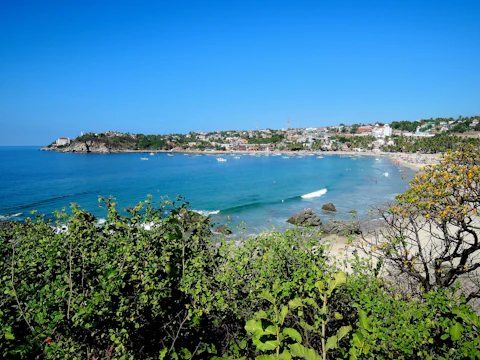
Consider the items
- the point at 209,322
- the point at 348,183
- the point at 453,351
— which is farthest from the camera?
the point at 348,183

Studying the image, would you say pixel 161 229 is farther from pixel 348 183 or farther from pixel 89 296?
pixel 348 183

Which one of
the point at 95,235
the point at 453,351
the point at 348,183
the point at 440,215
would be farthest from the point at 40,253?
the point at 348,183

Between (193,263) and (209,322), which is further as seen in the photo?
(193,263)

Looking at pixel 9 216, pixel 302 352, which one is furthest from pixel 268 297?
pixel 9 216

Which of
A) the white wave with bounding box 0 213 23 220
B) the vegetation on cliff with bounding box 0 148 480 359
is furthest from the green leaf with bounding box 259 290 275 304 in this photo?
the white wave with bounding box 0 213 23 220

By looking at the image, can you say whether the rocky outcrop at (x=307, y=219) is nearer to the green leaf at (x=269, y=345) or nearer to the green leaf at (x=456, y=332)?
the green leaf at (x=456, y=332)

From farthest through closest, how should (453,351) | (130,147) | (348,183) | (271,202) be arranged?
1. (130,147)
2. (348,183)
3. (271,202)
4. (453,351)

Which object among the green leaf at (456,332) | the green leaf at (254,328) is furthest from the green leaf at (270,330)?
the green leaf at (456,332)

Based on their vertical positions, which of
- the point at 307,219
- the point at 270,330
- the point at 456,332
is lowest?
the point at 307,219

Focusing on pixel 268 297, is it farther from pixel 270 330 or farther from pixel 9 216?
pixel 9 216

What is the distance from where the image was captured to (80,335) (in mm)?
3469

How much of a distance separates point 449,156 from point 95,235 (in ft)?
26.7

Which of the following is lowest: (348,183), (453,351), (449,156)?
(348,183)

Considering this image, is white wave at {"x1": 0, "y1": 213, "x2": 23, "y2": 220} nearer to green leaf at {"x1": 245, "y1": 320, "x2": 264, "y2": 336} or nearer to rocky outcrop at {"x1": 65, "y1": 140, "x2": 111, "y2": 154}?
green leaf at {"x1": 245, "y1": 320, "x2": 264, "y2": 336}
